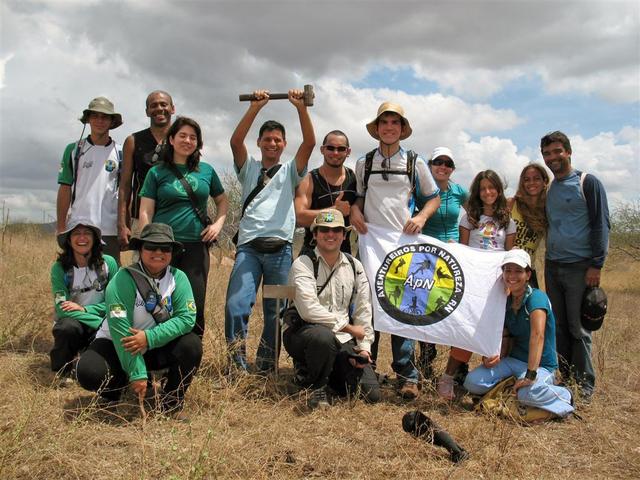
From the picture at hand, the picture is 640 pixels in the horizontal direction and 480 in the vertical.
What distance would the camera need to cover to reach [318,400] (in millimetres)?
4566

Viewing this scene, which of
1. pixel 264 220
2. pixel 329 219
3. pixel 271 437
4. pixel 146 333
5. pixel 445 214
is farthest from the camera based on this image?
pixel 445 214

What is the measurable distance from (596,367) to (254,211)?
4.62 metres

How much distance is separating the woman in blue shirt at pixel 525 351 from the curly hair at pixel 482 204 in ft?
1.71

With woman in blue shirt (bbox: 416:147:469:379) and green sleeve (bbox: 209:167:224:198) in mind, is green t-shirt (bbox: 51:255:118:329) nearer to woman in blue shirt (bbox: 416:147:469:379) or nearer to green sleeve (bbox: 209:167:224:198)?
green sleeve (bbox: 209:167:224:198)

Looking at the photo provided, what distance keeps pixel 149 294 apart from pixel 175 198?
1.06 m

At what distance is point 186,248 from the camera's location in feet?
16.3

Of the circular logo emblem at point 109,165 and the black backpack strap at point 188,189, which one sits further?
the circular logo emblem at point 109,165

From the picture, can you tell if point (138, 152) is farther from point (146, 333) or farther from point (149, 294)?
point (146, 333)

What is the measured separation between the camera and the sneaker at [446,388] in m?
4.98

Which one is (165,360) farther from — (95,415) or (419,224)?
(419,224)

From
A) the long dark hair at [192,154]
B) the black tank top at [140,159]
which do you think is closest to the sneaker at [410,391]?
the long dark hair at [192,154]

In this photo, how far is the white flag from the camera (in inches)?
195

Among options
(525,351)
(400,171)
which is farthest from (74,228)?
(525,351)

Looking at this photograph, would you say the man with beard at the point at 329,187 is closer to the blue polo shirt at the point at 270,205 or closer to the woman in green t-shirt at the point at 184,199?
the blue polo shirt at the point at 270,205
